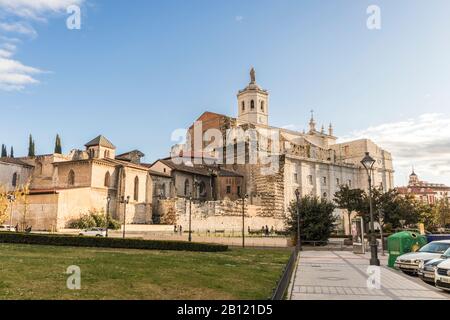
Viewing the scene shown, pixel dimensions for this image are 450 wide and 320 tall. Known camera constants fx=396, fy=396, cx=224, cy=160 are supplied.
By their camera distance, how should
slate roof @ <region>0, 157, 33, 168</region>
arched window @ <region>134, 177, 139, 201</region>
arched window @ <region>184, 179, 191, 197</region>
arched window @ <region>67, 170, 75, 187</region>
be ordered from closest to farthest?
arched window @ <region>67, 170, 75, 187</region>, arched window @ <region>134, 177, 139, 201</region>, slate roof @ <region>0, 157, 33, 168</region>, arched window @ <region>184, 179, 191, 197</region>

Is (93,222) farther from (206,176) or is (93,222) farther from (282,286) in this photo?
(282,286)

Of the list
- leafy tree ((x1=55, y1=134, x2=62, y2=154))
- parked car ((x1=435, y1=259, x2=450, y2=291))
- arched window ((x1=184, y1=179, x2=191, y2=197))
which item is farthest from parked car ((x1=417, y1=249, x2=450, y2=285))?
leafy tree ((x1=55, y1=134, x2=62, y2=154))

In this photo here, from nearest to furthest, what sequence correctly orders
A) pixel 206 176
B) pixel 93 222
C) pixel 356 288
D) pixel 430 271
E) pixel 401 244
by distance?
pixel 356 288
pixel 430 271
pixel 401 244
pixel 93 222
pixel 206 176

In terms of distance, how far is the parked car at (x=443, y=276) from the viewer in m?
11.9

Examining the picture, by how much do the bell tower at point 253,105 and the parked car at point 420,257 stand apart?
7955 cm

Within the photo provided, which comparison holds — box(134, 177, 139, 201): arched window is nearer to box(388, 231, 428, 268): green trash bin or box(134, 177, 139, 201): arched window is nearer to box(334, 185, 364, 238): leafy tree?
box(334, 185, 364, 238): leafy tree

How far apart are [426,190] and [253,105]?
3749 inches

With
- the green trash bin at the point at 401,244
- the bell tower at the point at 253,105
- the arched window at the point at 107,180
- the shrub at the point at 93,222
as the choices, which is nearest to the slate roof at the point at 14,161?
the arched window at the point at 107,180

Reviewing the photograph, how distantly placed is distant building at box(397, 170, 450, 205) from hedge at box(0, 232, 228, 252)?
12809 cm

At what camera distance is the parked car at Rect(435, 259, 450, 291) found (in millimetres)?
11914

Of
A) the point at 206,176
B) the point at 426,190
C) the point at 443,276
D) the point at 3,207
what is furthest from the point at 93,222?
the point at 426,190

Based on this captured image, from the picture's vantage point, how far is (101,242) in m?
26.8

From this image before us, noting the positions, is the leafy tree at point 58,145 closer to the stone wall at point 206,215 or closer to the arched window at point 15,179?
the arched window at point 15,179
